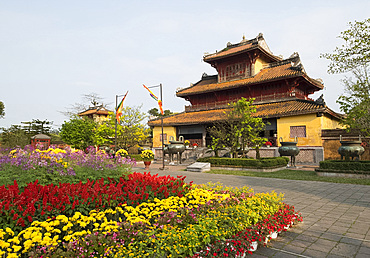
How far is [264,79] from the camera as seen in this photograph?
21.4 meters

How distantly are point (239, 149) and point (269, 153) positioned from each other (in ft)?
14.8

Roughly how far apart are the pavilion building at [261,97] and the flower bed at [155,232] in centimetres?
1563

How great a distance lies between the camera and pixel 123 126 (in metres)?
24.0

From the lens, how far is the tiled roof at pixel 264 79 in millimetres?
20164

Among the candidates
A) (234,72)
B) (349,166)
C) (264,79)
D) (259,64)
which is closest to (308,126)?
(264,79)

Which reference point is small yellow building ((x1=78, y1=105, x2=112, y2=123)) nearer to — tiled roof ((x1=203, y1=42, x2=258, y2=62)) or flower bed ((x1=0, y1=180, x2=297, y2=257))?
tiled roof ((x1=203, y1=42, x2=258, y2=62))

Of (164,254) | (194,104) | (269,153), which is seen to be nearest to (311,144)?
(269,153)

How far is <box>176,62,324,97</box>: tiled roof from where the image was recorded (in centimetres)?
2016

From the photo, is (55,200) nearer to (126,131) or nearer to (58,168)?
(58,168)

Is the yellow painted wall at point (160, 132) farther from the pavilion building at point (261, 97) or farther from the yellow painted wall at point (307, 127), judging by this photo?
the yellow painted wall at point (307, 127)

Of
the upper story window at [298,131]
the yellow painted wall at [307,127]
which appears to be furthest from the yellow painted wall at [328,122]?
the upper story window at [298,131]

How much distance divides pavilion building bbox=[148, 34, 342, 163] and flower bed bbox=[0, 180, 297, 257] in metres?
15.6

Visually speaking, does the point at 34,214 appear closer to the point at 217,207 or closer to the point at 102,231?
the point at 102,231

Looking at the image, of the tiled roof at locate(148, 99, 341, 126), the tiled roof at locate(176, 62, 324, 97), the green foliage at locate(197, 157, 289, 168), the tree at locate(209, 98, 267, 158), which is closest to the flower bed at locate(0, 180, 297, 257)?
the green foliage at locate(197, 157, 289, 168)
